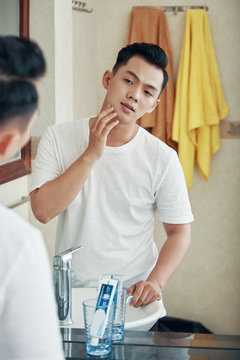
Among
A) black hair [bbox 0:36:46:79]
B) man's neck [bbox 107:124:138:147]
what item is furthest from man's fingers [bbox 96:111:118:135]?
black hair [bbox 0:36:46:79]

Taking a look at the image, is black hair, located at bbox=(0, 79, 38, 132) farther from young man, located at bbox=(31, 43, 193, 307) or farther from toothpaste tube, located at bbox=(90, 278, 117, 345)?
young man, located at bbox=(31, 43, 193, 307)

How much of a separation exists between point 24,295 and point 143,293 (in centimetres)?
77

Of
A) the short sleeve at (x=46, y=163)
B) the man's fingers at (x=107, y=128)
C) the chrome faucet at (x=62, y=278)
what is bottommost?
the chrome faucet at (x=62, y=278)

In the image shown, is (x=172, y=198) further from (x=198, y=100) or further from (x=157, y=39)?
(x=157, y=39)

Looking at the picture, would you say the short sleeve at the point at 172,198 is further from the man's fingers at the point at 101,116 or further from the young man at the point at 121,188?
the man's fingers at the point at 101,116

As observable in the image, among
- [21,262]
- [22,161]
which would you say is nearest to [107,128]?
[22,161]

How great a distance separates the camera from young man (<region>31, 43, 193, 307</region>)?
1348 millimetres

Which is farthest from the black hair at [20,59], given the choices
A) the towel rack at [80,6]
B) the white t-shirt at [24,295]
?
the towel rack at [80,6]

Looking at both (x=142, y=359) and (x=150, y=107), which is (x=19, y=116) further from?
(x=150, y=107)

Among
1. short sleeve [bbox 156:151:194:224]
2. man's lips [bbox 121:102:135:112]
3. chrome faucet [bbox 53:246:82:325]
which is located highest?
man's lips [bbox 121:102:135:112]

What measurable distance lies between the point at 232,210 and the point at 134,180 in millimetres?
1450

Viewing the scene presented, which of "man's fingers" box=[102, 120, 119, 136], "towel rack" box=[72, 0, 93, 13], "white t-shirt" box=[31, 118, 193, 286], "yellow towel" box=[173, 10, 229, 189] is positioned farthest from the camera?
"yellow towel" box=[173, 10, 229, 189]

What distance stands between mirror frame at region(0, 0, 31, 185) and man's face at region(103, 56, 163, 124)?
484 millimetres

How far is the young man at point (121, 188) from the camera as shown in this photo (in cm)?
135
